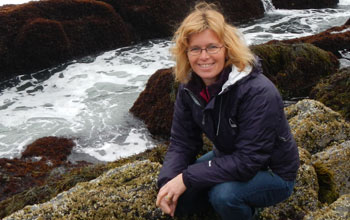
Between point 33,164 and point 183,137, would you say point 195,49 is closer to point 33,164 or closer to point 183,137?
point 183,137

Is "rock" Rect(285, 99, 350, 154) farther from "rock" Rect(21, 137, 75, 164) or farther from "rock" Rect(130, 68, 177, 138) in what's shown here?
"rock" Rect(21, 137, 75, 164)

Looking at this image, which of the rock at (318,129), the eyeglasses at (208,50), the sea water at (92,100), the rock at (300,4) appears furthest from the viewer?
the rock at (300,4)

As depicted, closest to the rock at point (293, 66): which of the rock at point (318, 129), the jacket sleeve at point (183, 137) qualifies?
the rock at point (318, 129)

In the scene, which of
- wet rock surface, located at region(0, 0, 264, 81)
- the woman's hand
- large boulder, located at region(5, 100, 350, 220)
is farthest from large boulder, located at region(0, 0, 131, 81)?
the woman's hand

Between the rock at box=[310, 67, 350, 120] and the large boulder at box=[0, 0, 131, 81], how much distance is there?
8.91m

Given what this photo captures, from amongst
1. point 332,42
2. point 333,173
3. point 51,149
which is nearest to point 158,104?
point 51,149

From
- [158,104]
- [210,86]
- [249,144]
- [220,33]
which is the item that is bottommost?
[158,104]

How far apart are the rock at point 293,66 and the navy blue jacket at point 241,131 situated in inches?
232

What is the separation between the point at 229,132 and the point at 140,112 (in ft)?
20.3

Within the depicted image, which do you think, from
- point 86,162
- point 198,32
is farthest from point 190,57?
point 86,162

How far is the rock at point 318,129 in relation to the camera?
182 inches

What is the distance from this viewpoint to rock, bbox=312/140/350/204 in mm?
3920

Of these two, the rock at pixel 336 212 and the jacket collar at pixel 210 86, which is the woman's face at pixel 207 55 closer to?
the jacket collar at pixel 210 86

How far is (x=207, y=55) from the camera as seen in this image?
10.4 feet
